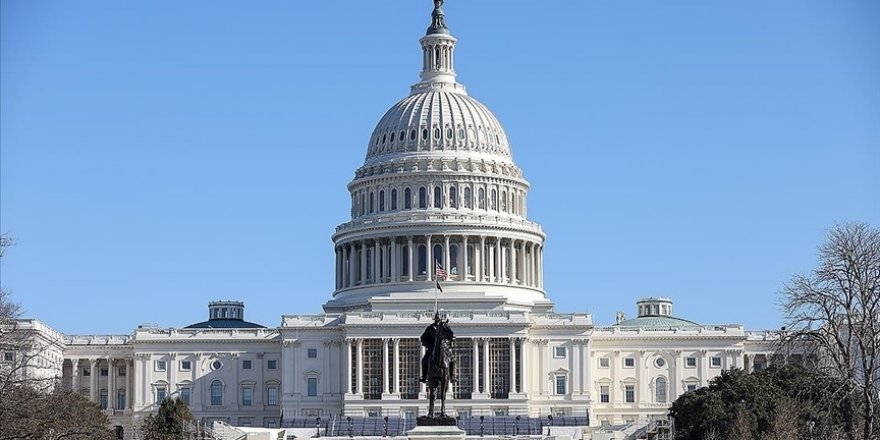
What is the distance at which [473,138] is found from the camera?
19750cm

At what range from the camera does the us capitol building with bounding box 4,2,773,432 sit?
178625 millimetres

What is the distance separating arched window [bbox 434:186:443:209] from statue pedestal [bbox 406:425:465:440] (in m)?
101

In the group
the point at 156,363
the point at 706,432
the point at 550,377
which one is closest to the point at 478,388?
the point at 550,377

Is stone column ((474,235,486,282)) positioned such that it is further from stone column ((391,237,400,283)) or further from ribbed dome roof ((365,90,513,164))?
ribbed dome roof ((365,90,513,164))

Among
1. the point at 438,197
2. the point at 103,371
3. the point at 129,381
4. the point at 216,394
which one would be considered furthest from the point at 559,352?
the point at 103,371

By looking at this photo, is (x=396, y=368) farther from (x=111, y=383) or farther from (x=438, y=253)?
(x=111, y=383)

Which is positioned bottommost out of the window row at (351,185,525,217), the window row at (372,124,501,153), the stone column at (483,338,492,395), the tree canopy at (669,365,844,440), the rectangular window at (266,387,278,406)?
the tree canopy at (669,365,844,440)

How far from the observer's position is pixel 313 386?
7205 inches

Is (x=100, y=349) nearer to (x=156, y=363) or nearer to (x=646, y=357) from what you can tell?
(x=156, y=363)

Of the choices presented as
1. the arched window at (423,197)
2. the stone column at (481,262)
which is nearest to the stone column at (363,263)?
the arched window at (423,197)

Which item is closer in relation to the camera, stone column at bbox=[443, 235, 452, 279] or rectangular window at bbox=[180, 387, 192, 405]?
rectangular window at bbox=[180, 387, 192, 405]

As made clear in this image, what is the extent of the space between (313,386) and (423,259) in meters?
17.5

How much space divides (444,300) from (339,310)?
47.1 ft

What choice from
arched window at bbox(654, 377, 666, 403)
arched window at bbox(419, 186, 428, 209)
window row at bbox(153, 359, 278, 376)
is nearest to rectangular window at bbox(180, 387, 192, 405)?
window row at bbox(153, 359, 278, 376)
